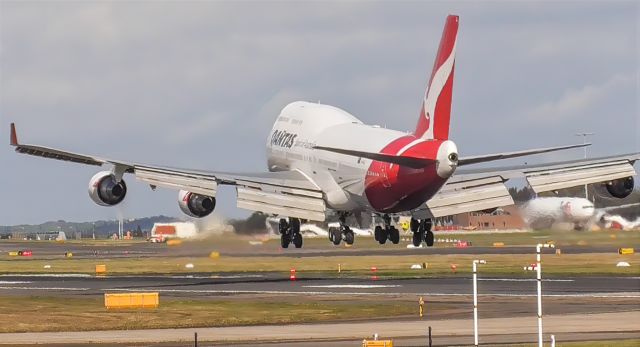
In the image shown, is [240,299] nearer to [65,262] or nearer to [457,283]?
[457,283]

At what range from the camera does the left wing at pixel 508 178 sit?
289ft

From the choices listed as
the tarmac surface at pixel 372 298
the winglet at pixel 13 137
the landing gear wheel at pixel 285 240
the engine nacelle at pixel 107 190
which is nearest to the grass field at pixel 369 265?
the tarmac surface at pixel 372 298

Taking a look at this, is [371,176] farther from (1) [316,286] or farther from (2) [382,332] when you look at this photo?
(2) [382,332]

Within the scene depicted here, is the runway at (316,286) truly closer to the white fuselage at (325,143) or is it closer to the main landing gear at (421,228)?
the main landing gear at (421,228)

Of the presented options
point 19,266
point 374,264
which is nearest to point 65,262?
point 19,266

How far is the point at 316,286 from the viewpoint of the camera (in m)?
96.6

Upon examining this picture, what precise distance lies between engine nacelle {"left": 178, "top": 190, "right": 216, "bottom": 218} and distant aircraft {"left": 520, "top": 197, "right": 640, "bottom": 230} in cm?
2090

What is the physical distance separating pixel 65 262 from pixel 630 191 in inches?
2901

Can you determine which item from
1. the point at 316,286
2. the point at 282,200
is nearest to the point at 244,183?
the point at 282,200

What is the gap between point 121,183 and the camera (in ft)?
284

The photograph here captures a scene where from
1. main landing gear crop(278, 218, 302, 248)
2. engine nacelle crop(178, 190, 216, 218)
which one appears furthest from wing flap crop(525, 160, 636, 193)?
engine nacelle crop(178, 190, 216, 218)

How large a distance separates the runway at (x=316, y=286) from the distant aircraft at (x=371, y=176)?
147 inches

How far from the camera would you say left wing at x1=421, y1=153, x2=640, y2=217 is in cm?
8794

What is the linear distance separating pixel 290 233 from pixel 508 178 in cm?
1432
